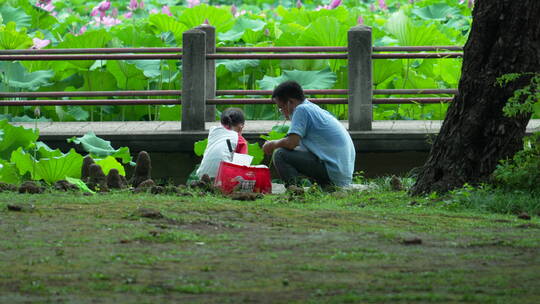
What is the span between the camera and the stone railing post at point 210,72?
1159cm

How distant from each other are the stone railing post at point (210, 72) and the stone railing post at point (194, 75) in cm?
36

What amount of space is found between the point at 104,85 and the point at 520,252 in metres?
8.67

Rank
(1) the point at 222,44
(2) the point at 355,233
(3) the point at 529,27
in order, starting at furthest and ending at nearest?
(1) the point at 222,44 → (3) the point at 529,27 → (2) the point at 355,233

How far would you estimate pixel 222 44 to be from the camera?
14.3 metres

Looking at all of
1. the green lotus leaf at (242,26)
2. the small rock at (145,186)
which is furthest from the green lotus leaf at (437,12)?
the small rock at (145,186)

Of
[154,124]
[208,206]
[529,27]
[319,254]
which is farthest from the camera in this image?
[154,124]

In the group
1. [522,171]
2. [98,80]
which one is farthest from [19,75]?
[522,171]

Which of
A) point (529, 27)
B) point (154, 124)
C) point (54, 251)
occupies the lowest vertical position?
point (154, 124)

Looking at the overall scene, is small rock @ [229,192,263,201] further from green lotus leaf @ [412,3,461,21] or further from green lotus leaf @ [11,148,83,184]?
green lotus leaf @ [412,3,461,21]

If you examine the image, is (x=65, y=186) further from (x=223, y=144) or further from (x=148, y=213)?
(x=148, y=213)

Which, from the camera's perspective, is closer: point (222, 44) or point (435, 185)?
point (435, 185)

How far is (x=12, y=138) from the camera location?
31.0 feet

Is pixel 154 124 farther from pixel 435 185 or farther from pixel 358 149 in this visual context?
pixel 435 185

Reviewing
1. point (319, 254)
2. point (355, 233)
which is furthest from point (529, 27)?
point (319, 254)
